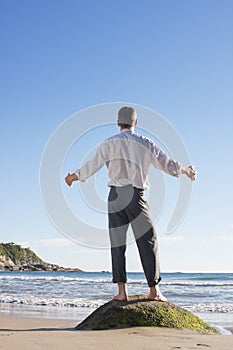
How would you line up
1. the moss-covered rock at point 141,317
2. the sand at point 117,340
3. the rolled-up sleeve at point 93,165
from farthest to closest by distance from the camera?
the rolled-up sleeve at point 93,165, the moss-covered rock at point 141,317, the sand at point 117,340

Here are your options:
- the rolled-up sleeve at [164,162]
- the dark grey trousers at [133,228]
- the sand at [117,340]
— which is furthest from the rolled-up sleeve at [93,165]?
the sand at [117,340]

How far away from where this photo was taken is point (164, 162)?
189 inches

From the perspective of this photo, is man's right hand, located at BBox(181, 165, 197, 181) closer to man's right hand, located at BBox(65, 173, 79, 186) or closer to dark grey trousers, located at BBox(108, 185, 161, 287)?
dark grey trousers, located at BBox(108, 185, 161, 287)

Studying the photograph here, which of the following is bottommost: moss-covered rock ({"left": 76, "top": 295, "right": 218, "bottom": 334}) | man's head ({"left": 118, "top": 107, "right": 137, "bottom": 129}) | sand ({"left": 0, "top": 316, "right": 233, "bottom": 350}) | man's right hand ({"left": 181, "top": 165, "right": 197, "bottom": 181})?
sand ({"left": 0, "top": 316, "right": 233, "bottom": 350})

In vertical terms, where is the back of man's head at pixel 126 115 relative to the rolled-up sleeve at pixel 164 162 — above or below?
above

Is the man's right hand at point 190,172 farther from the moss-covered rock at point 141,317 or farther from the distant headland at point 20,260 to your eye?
the distant headland at point 20,260

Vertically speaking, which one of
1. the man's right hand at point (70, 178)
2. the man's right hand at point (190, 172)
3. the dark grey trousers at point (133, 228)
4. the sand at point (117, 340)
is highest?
the man's right hand at point (190, 172)

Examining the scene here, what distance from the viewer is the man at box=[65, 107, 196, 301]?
15.4ft

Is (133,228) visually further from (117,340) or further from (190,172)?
(117,340)

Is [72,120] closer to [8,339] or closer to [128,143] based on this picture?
[128,143]

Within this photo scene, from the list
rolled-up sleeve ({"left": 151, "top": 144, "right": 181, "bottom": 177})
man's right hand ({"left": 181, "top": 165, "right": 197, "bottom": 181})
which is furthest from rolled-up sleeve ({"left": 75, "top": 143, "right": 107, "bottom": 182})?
man's right hand ({"left": 181, "top": 165, "right": 197, "bottom": 181})

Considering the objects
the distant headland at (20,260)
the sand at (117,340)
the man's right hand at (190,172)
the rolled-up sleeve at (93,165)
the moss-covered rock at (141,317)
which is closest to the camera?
the sand at (117,340)

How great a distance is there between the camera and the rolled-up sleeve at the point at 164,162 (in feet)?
15.8

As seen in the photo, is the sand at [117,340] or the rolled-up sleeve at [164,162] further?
the rolled-up sleeve at [164,162]
